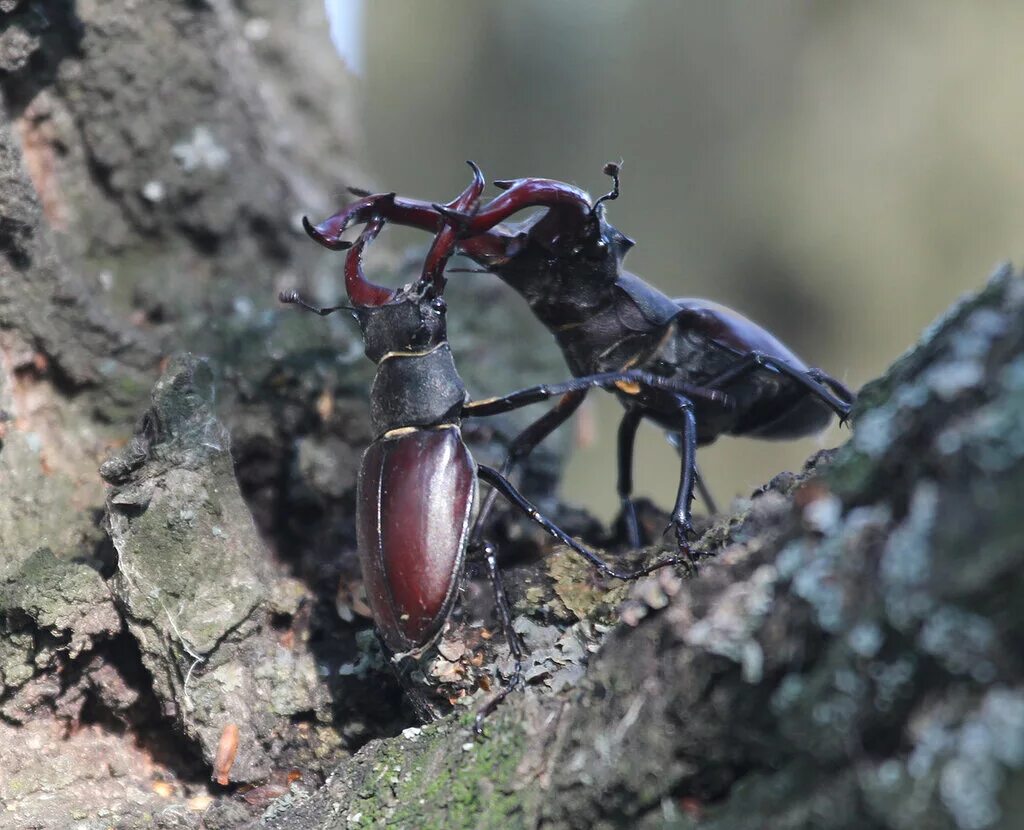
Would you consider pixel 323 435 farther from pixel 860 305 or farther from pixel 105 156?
pixel 860 305

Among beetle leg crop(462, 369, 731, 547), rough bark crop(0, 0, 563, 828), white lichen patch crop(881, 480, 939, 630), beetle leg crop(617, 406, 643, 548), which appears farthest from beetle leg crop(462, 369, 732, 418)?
white lichen patch crop(881, 480, 939, 630)

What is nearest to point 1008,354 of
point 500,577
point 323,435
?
point 500,577

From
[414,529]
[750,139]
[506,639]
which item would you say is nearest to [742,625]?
[506,639]

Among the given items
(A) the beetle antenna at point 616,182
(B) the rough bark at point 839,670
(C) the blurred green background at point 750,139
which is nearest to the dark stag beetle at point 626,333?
(A) the beetle antenna at point 616,182

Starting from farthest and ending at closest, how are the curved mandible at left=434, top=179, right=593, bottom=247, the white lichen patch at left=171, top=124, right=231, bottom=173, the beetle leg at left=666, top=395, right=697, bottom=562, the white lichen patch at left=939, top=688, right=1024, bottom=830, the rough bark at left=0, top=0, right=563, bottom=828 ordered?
the white lichen patch at left=171, top=124, right=231, bottom=173 → the curved mandible at left=434, top=179, right=593, bottom=247 → the beetle leg at left=666, top=395, right=697, bottom=562 → the rough bark at left=0, top=0, right=563, bottom=828 → the white lichen patch at left=939, top=688, right=1024, bottom=830

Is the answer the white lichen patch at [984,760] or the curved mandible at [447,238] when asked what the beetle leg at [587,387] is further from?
the white lichen patch at [984,760]

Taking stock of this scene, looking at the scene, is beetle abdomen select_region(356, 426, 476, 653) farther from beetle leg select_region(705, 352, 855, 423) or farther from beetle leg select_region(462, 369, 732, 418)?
beetle leg select_region(705, 352, 855, 423)

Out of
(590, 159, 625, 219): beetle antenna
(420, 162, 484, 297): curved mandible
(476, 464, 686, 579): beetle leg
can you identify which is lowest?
(476, 464, 686, 579): beetle leg

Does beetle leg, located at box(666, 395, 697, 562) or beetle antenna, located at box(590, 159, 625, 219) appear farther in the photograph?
beetle antenna, located at box(590, 159, 625, 219)

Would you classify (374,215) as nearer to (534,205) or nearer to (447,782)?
(534,205)
